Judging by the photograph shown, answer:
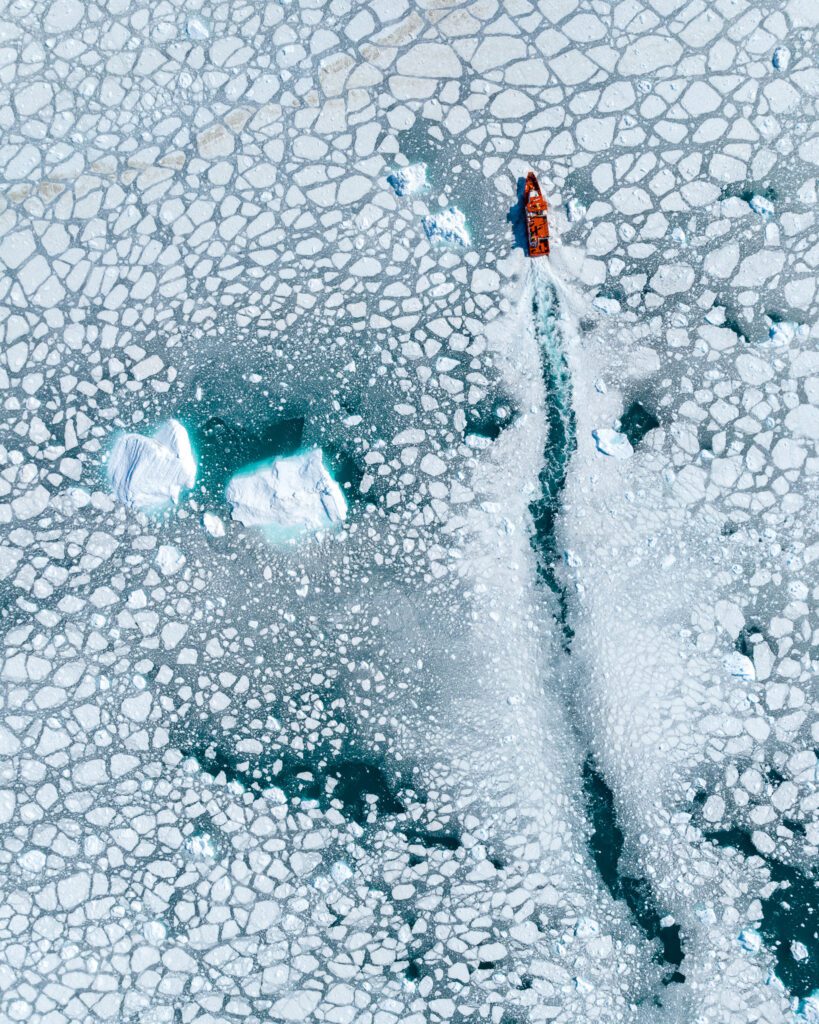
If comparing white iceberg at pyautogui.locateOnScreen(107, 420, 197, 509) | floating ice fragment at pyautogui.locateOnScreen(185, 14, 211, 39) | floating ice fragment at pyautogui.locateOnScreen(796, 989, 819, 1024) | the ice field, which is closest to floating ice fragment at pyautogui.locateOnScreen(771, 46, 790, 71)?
the ice field

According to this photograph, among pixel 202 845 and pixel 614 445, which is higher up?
pixel 614 445

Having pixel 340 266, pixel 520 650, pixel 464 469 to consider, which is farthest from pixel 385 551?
pixel 340 266

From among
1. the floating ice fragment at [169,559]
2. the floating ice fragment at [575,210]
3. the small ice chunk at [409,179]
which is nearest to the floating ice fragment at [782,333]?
the floating ice fragment at [575,210]

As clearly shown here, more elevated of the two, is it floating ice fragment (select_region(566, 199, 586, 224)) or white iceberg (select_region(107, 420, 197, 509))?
floating ice fragment (select_region(566, 199, 586, 224))

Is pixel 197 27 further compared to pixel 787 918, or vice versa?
pixel 197 27

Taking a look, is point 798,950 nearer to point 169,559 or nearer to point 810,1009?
point 810,1009

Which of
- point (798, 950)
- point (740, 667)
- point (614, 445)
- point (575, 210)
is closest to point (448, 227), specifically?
point (575, 210)

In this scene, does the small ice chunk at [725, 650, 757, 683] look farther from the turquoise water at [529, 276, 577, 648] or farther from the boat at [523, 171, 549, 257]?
the boat at [523, 171, 549, 257]

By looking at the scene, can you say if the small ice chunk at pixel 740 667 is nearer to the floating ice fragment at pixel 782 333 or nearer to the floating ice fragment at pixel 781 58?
the floating ice fragment at pixel 782 333
